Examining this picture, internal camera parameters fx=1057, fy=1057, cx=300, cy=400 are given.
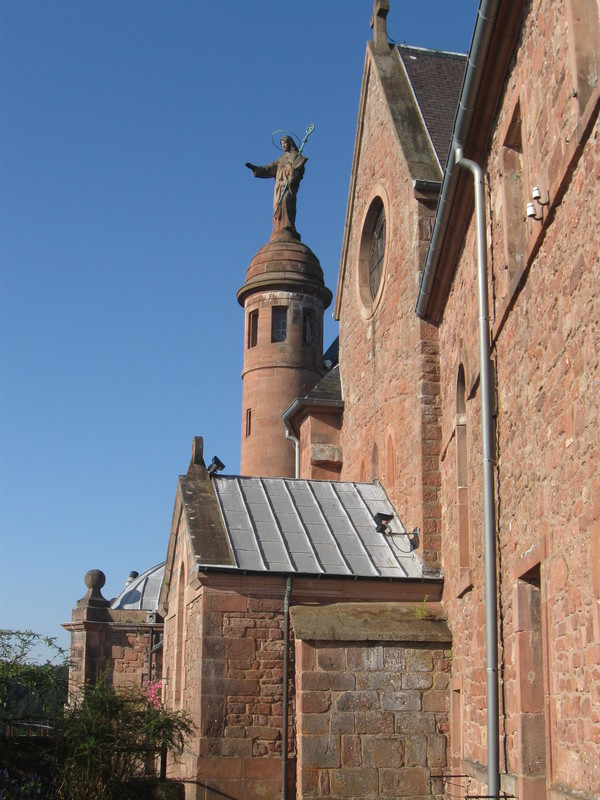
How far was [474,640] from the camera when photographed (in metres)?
11.0

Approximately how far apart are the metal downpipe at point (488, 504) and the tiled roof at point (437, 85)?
19.9 ft

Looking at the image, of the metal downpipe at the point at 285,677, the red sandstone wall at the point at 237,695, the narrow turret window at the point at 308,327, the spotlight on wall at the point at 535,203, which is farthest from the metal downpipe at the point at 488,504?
the narrow turret window at the point at 308,327

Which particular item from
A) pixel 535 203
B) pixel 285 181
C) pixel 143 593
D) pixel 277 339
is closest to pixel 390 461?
pixel 535 203

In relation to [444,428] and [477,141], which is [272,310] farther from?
[477,141]

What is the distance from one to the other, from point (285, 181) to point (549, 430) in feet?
64.8

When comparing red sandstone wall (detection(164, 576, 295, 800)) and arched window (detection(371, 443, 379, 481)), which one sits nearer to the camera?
red sandstone wall (detection(164, 576, 295, 800))

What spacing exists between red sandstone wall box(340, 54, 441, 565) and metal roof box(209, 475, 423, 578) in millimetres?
405

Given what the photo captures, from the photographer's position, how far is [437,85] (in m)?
17.4

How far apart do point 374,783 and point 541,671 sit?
4.45m

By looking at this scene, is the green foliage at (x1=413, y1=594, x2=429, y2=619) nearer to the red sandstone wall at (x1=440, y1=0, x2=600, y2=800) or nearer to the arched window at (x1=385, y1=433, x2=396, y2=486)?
the red sandstone wall at (x1=440, y1=0, x2=600, y2=800)

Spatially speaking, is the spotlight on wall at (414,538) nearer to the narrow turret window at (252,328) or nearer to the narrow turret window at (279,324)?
the narrow turret window at (279,324)

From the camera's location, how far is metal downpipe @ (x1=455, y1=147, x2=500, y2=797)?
906 centimetres

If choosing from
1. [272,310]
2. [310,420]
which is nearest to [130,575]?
[272,310]

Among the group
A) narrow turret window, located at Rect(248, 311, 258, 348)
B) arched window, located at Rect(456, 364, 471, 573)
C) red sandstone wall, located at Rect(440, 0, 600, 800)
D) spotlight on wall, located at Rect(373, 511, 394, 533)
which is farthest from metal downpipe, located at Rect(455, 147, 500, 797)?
narrow turret window, located at Rect(248, 311, 258, 348)
